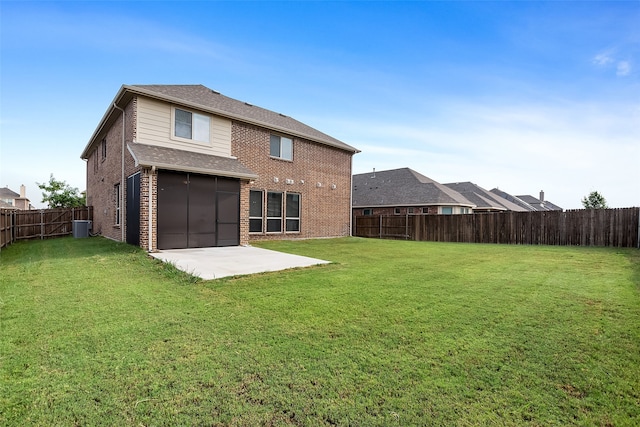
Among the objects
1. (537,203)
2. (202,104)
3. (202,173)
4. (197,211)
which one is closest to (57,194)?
(202,104)

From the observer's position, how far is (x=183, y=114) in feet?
36.9

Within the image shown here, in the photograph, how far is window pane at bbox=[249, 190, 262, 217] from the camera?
13453 mm

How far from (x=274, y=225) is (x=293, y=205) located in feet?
4.81

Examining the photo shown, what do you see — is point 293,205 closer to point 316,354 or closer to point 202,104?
point 202,104

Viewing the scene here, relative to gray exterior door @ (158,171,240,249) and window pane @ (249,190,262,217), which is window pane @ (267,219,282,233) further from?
gray exterior door @ (158,171,240,249)

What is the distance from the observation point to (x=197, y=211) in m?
10.3

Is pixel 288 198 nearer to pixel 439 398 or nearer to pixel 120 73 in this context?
pixel 120 73

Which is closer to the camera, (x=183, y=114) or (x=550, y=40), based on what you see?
(x=550, y=40)

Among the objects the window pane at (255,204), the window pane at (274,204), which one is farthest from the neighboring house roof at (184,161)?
the window pane at (274,204)

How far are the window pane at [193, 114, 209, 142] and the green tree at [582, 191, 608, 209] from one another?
144 feet

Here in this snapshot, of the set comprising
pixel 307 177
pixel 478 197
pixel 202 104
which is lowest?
pixel 478 197

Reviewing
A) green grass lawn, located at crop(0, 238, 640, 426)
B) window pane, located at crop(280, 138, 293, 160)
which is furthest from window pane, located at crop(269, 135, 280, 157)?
green grass lawn, located at crop(0, 238, 640, 426)

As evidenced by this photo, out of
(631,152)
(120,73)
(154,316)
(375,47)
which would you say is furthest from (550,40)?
(120,73)

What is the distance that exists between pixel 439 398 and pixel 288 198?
1305cm
